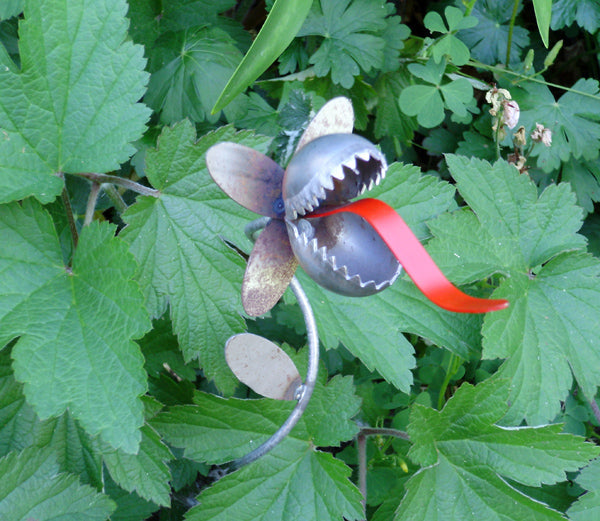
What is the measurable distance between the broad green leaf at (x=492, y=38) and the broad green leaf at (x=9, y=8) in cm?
148

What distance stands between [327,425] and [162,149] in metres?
0.76

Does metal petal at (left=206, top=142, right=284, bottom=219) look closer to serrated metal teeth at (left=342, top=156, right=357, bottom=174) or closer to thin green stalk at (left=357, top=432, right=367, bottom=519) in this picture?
serrated metal teeth at (left=342, top=156, right=357, bottom=174)

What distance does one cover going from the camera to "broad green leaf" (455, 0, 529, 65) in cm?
215

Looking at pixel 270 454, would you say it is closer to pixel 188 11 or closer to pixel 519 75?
pixel 188 11

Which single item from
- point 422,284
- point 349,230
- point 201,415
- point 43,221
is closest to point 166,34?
point 43,221

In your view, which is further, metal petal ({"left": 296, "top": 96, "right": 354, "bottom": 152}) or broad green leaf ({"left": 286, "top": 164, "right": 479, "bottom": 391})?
broad green leaf ({"left": 286, "top": 164, "right": 479, "bottom": 391})

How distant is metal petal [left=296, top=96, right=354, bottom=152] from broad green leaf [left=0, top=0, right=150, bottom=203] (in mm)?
589

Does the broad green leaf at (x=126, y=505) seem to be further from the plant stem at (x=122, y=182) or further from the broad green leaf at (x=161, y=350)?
the plant stem at (x=122, y=182)

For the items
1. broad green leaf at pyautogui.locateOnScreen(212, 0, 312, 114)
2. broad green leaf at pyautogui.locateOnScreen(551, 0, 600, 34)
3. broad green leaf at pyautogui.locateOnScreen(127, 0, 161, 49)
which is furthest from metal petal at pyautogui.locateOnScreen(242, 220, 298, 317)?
broad green leaf at pyautogui.locateOnScreen(551, 0, 600, 34)

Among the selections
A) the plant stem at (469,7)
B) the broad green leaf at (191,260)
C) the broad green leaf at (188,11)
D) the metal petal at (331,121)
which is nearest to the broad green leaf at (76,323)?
the broad green leaf at (191,260)

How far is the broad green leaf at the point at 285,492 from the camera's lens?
1.34m

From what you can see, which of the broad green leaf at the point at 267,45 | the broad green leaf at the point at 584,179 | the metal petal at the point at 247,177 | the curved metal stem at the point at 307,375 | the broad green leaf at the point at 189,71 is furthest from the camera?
the broad green leaf at the point at 584,179

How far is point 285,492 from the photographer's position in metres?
1.37

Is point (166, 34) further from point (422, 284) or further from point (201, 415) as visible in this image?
point (422, 284)
